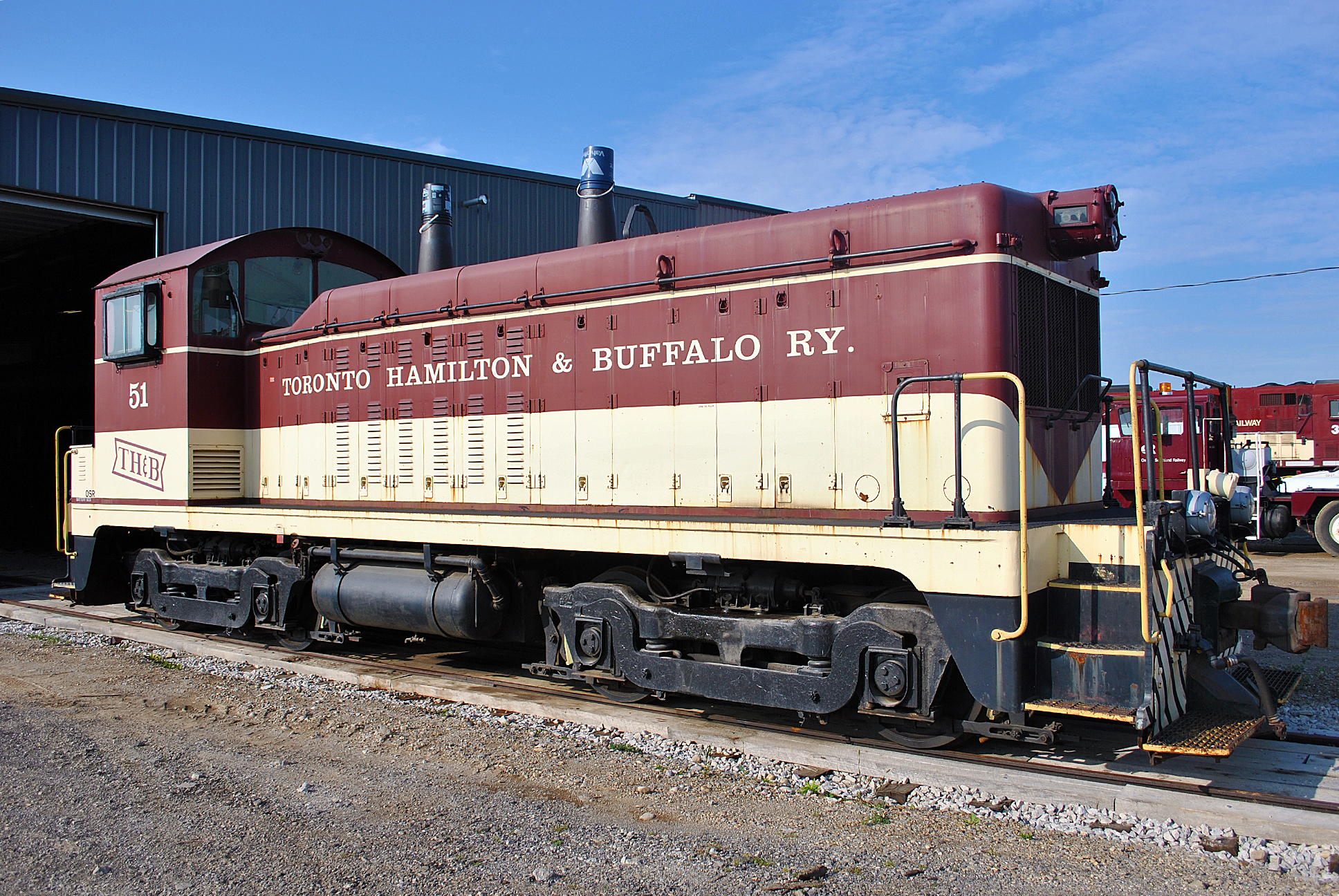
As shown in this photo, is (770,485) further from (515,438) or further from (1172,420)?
(1172,420)

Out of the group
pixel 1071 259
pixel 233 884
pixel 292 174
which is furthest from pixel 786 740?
pixel 292 174

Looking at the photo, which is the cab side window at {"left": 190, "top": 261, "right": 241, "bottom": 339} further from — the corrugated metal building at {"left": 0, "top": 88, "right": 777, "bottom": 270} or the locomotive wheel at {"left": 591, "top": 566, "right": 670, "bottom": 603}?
the corrugated metal building at {"left": 0, "top": 88, "right": 777, "bottom": 270}

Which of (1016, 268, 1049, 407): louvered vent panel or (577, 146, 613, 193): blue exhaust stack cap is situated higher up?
(577, 146, 613, 193): blue exhaust stack cap

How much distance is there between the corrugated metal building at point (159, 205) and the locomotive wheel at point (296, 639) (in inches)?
186

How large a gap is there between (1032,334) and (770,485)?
1756mm

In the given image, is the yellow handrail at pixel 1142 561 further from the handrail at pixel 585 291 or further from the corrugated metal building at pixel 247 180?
the corrugated metal building at pixel 247 180

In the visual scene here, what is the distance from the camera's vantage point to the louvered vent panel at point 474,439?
276 inches

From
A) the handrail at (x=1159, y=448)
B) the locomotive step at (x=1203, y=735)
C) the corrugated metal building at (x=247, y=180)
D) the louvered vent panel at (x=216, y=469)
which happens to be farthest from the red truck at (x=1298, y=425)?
the louvered vent panel at (x=216, y=469)

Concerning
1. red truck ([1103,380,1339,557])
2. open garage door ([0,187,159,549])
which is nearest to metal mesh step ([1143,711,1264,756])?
red truck ([1103,380,1339,557])

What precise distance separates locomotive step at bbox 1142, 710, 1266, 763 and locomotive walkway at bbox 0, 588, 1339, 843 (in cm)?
25

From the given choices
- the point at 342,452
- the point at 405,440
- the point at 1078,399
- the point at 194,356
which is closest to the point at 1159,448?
the point at 1078,399

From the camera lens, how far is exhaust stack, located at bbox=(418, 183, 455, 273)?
8.86m

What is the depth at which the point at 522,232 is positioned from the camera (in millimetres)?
17469

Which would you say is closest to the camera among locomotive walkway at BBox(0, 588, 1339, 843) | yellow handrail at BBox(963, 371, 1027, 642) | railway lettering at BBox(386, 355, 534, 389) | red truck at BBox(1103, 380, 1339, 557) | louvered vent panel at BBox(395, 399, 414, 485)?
locomotive walkway at BBox(0, 588, 1339, 843)
